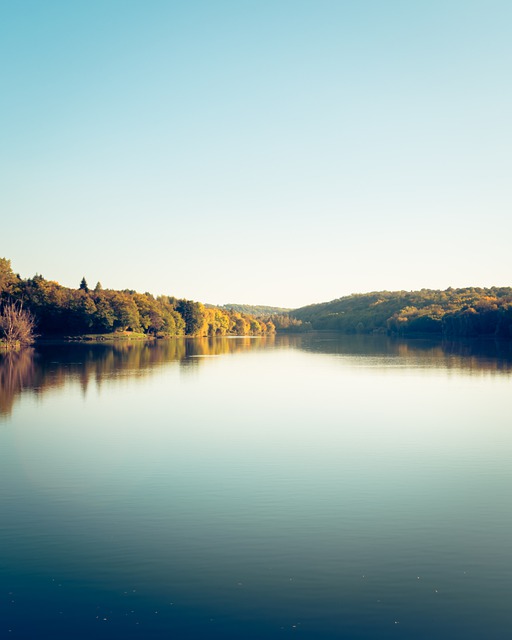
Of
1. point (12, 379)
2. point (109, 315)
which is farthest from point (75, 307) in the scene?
point (12, 379)

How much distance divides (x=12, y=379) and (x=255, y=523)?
36.5m

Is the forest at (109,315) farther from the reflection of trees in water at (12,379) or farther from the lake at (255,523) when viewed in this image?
the lake at (255,523)

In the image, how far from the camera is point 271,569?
1173cm

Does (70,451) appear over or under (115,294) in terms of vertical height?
under

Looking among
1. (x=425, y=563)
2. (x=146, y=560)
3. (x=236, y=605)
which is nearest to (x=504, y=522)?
(x=425, y=563)

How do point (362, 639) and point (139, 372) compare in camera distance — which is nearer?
point (362, 639)

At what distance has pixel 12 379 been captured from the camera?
45500mm

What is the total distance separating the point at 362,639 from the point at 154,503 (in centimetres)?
803

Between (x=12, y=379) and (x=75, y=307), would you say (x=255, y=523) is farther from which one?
(x=75, y=307)

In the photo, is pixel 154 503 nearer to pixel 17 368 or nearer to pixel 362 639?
pixel 362 639

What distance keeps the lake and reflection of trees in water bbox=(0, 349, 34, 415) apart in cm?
253

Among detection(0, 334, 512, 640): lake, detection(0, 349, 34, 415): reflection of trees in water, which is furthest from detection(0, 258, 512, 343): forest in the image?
detection(0, 334, 512, 640): lake

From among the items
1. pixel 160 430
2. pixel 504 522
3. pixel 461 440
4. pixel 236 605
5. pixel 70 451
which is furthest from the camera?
pixel 160 430

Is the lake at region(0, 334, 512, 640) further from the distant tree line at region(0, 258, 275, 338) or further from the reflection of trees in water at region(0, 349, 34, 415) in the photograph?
the distant tree line at region(0, 258, 275, 338)
